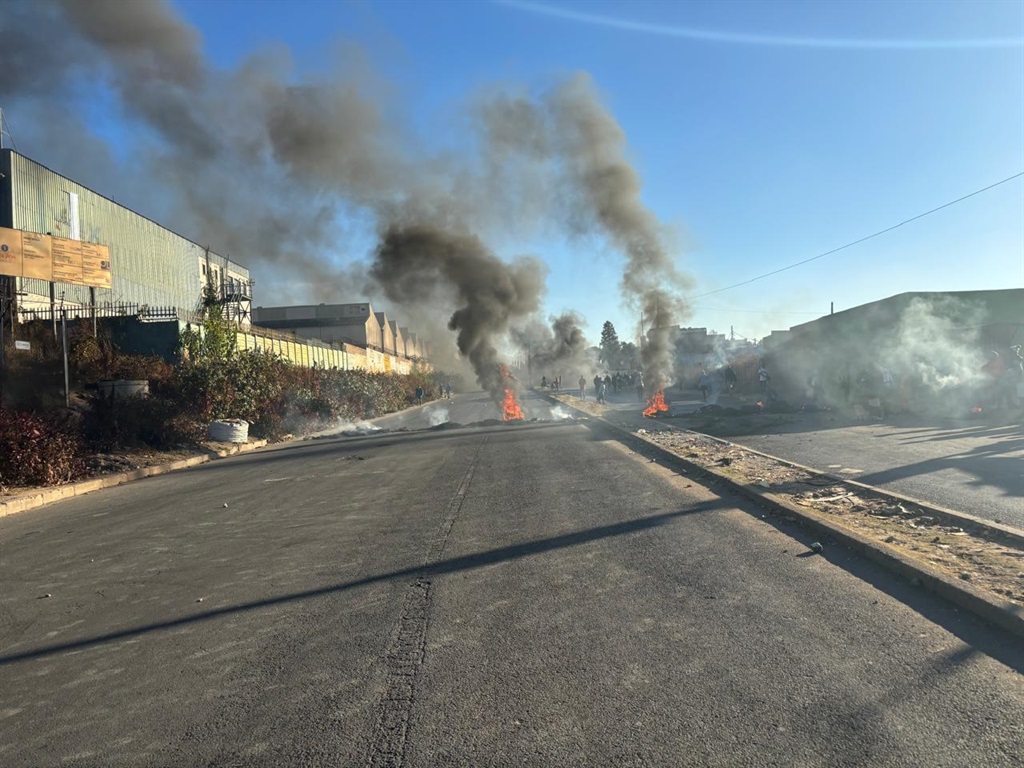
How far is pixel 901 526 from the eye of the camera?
20.4ft

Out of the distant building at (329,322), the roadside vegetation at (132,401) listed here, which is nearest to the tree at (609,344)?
the distant building at (329,322)

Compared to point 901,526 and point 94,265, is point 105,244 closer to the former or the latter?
point 94,265

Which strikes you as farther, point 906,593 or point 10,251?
point 10,251

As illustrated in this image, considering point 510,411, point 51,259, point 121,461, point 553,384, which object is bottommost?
point 121,461

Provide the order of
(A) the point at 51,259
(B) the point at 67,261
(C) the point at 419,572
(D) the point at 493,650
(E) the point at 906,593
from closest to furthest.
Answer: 1. (D) the point at 493,650
2. (E) the point at 906,593
3. (C) the point at 419,572
4. (A) the point at 51,259
5. (B) the point at 67,261

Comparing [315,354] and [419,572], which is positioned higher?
[315,354]

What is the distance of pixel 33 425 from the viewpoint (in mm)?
11352

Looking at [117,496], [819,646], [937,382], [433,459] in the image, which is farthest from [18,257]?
[937,382]

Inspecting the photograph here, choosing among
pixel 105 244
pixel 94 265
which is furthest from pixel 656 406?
pixel 105 244

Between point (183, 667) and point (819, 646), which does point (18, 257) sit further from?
point (819, 646)

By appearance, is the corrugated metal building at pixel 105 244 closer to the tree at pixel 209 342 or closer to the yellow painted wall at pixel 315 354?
the yellow painted wall at pixel 315 354

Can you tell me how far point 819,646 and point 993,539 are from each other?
291 centimetres

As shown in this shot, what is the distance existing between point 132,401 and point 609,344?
355 ft

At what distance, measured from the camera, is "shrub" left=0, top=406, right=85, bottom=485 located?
1083 centimetres
